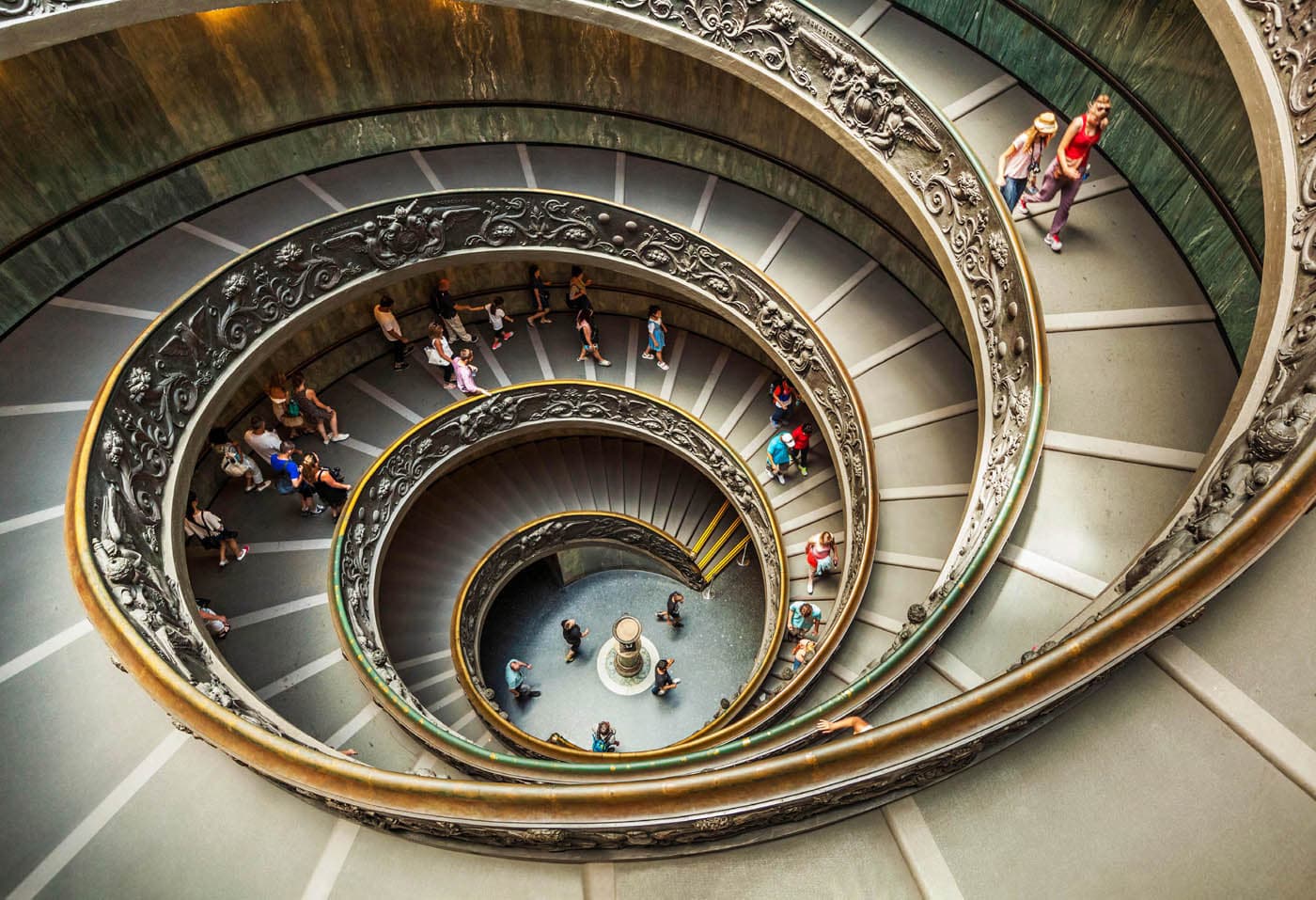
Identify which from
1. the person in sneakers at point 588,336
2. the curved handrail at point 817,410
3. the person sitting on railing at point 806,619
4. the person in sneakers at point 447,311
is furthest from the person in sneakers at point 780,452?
the person in sneakers at point 447,311

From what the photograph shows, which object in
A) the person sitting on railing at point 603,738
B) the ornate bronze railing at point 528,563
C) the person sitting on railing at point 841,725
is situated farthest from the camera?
the person sitting on railing at point 603,738

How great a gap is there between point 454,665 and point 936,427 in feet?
27.3

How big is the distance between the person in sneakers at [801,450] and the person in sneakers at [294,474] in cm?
716

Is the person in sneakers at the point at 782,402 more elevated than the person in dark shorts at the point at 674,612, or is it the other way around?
the person in sneakers at the point at 782,402

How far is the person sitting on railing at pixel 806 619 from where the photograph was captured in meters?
9.42

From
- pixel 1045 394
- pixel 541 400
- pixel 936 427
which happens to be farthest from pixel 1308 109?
pixel 541 400

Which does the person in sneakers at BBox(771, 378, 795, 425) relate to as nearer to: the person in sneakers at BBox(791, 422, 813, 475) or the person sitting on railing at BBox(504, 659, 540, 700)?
the person in sneakers at BBox(791, 422, 813, 475)

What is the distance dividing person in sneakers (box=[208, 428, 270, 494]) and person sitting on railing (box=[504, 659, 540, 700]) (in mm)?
5584

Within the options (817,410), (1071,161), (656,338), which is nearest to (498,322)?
(656,338)

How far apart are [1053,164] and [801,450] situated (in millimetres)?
5537

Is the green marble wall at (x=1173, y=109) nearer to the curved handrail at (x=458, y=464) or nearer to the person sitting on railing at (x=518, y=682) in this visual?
the curved handrail at (x=458, y=464)

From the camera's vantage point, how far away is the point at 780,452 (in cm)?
1062

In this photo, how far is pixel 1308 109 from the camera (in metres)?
3.88

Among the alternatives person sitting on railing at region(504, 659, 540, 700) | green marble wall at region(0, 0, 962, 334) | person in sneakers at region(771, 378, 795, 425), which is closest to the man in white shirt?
green marble wall at region(0, 0, 962, 334)
